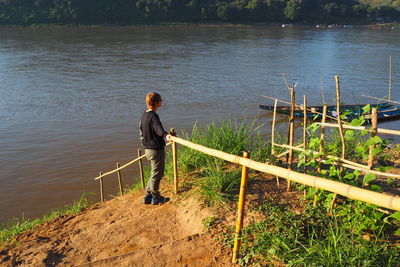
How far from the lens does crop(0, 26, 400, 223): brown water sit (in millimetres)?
8203

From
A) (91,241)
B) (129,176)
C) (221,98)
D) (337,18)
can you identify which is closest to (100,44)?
(221,98)

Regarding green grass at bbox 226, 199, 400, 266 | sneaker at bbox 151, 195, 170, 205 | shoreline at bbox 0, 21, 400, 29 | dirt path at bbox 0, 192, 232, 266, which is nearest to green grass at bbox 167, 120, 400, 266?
green grass at bbox 226, 199, 400, 266

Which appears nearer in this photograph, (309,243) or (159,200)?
(309,243)

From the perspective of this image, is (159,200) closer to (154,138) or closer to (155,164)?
(155,164)

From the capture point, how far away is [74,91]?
15.9 meters

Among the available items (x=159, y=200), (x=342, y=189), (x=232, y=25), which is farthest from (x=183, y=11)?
(x=342, y=189)

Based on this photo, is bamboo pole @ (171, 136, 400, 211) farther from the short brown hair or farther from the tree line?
the tree line

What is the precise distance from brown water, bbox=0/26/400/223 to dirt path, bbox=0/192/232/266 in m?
2.58

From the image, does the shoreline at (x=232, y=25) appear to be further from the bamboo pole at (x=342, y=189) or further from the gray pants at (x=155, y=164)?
the bamboo pole at (x=342, y=189)

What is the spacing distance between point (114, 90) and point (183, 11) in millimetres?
41399

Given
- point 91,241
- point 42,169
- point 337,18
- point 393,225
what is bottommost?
point 42,169

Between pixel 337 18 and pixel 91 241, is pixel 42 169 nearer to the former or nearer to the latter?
pixel 91 241

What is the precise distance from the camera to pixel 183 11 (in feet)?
178

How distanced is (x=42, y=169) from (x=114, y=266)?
19.0ft
